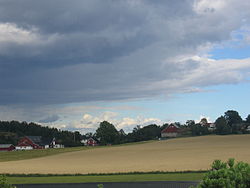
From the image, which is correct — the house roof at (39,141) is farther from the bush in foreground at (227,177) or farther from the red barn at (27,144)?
the bush in foreground at (227,177)

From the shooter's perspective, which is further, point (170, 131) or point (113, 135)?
point (170, 131)

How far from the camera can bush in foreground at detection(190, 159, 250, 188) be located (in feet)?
30.5

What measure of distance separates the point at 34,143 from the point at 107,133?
125 feet

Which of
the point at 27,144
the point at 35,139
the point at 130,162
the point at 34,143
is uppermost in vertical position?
the point at 35,139

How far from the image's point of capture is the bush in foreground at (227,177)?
366 inches

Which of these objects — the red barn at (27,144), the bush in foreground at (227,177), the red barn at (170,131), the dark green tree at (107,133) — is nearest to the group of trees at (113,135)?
the dark green tree at (107,133)

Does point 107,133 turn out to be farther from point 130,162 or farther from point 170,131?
point 130,162

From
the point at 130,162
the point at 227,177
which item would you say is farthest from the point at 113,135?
the point at 227,177

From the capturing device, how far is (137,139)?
509ft

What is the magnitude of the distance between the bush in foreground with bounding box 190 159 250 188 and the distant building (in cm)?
16690

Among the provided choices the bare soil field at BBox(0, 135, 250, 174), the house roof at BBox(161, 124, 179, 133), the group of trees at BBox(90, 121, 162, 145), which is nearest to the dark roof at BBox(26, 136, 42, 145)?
the group of trees at BBox(90, 121, 162, 145)

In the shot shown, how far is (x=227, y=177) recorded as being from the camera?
945cm

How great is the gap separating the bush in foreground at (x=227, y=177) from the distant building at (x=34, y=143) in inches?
6571

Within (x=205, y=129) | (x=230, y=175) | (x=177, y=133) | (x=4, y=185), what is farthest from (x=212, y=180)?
(x=177, y=133)
